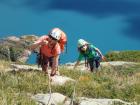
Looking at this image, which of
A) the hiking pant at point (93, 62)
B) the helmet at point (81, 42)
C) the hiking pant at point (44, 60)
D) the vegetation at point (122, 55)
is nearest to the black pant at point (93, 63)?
the hiking pant at point (93, 62)

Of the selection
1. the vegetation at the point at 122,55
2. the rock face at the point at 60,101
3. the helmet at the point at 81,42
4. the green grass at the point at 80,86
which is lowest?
the rock face at the point at 60,101

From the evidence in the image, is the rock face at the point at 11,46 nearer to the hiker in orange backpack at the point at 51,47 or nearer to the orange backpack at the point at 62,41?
the hiker in orange backpack at the point at 51,47

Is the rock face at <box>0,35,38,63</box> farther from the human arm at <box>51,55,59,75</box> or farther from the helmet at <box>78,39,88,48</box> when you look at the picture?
the helmet at <box>78,39,88,48</box>

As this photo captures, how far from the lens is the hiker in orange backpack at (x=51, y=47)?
61.7 ft

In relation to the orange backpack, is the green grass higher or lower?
lower

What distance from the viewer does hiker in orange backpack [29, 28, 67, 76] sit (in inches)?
740

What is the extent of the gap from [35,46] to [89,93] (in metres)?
3.11

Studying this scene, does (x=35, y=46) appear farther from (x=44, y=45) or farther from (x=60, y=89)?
(x=60, y=89)

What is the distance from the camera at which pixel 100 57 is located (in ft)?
77.9

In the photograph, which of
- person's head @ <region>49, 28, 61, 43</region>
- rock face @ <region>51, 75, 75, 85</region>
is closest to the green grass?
rock face @ <region>51, 75, 75, 85</region>

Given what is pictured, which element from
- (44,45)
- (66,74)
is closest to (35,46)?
(44,45)

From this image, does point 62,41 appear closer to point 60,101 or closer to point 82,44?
point 82,44

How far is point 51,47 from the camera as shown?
19.5 m

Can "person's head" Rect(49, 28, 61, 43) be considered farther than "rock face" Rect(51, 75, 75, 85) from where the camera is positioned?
Yes
